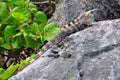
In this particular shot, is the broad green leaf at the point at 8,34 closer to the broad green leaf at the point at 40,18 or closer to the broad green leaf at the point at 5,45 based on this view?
the broad green leaf at the point at 5,45

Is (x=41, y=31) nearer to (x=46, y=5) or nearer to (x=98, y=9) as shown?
(x=98, y=9)

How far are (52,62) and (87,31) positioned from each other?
40 centimetres

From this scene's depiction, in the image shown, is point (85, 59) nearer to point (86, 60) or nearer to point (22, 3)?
point (86, 60)

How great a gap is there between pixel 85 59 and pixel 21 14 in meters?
2.00

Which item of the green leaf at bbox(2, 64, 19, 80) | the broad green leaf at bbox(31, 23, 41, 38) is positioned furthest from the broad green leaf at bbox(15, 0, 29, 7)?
the green leaf at bbox(2, 64, 19, 80)

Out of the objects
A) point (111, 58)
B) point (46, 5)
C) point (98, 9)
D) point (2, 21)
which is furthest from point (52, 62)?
point (46, 5)

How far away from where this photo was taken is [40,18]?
15.2ft

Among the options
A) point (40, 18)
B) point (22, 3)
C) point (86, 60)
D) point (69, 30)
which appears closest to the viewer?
point (86, 60)

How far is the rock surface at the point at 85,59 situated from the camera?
246 centimetres

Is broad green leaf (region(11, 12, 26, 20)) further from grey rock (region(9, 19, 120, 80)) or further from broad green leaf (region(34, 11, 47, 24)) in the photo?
grey rock (region(9, 19, 120, 80))

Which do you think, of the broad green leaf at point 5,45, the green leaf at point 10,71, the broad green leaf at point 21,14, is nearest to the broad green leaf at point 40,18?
the broad green leaf at point 21,14

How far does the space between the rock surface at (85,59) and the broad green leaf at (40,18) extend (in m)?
1.55

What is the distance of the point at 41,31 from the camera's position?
14.5 feet

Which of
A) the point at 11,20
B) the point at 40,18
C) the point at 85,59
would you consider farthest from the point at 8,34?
the point at 85,59
